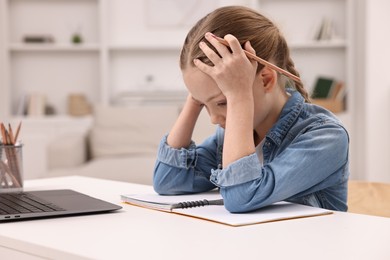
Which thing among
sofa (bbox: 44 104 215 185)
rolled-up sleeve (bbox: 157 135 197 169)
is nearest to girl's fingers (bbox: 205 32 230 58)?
rolled-up sleeve (bbox: 157 135 197 169)

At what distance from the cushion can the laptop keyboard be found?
2.82 metres

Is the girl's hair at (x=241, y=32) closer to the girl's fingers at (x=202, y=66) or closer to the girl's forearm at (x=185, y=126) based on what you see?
the girl's fingers at (x=202, y=66)

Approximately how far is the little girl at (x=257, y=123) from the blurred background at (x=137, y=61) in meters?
3.64

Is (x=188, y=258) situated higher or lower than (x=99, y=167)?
higher

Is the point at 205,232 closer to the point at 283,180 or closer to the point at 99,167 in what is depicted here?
the point at 283,180

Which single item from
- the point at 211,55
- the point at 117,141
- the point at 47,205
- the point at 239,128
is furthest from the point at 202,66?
the point at 117,141

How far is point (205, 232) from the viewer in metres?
1.06

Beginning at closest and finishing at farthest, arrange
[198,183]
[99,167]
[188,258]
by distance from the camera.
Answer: [188,258]
[198,183]
[99,167]

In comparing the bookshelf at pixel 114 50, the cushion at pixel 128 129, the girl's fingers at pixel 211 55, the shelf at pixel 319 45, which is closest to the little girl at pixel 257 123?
the girl's fingers at pixel 211 55

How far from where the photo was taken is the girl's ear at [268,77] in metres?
1.35

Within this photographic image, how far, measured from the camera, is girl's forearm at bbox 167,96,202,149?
1578 mm

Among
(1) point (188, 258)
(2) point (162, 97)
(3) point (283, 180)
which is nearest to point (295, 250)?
(1) point (188, 258)

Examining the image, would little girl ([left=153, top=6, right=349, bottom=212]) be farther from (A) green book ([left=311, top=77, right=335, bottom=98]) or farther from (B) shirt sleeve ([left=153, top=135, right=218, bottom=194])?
(A) green book ([left=311, top=77, right=335, bottom=98])

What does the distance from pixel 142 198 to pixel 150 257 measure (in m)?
0.52
